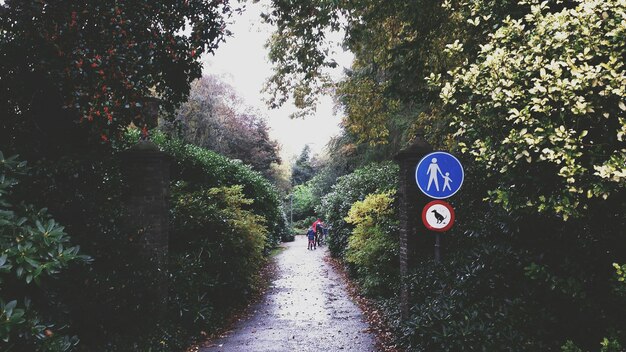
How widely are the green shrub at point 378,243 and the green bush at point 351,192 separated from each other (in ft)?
2.96

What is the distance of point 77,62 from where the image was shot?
15.4 feet

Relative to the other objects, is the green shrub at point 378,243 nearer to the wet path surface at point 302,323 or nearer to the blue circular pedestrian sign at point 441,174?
the wet path surface at point 302,323

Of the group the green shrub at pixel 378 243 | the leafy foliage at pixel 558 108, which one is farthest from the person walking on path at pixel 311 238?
the leafy foliage at pixel 558 108

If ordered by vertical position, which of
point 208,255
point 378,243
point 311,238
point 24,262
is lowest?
point 311,238

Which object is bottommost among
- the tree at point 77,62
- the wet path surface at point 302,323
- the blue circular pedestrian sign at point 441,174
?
the wet path surface at point 302,323

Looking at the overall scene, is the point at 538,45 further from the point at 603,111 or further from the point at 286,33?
the point at 286,33

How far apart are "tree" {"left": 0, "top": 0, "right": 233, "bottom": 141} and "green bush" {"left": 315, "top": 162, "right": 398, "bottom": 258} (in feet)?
25.1

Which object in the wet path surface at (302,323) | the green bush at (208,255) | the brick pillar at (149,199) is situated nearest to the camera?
the brick pillar at (149,199)

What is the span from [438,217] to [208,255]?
4.82m

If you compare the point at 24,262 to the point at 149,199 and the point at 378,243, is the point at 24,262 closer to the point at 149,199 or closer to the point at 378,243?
the point at 149,199

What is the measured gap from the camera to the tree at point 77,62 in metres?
4.81

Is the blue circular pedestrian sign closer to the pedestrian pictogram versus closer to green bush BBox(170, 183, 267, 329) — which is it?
the pedestrian pictogram

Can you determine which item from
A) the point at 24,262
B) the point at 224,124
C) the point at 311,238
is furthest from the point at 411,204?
the point at 224,124

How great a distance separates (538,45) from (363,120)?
7.11 meters
